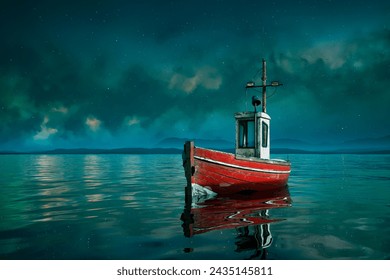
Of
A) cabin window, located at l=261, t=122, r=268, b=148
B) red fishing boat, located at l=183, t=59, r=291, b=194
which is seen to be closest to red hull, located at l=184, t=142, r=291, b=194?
red fishing boat, located at l=183, t=59, r=291, b=194

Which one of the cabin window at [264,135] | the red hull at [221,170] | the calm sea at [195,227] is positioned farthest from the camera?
the cabin window at [264,135]

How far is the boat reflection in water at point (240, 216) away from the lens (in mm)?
7027

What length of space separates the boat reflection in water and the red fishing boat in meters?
0.55

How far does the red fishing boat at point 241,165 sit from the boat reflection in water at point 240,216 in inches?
21.5

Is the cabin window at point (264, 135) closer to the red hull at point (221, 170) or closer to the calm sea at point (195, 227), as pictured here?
the red hull at point (221, 170)

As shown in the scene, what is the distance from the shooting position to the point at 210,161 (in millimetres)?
12703

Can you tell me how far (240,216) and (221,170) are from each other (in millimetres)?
3488

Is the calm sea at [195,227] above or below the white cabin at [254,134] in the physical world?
below

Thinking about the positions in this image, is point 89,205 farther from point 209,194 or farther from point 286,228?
Result: point 286,228

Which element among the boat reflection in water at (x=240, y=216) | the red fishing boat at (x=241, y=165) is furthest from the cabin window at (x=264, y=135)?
the boat reflection in water at (x=240, y=216)

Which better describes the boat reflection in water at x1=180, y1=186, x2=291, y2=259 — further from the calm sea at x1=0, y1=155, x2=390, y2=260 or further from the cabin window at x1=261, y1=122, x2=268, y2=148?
the cabin window at x1=261, y1=122, x2=268, y2=148
